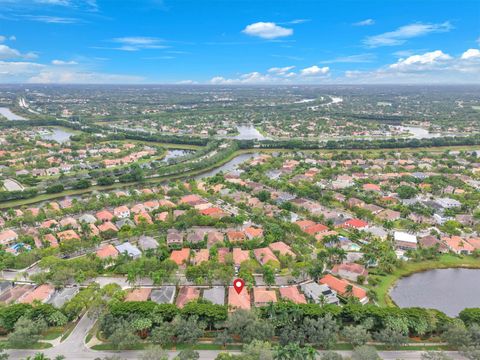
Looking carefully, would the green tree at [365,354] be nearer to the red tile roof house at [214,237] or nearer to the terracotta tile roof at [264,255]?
the terracotta tile roof at [264,255]

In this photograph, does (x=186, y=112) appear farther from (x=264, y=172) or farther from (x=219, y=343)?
(x=219, y=343)

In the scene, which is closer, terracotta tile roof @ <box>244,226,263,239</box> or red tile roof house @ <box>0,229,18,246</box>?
red tile roof house @ <box>0,229,18,246</box>

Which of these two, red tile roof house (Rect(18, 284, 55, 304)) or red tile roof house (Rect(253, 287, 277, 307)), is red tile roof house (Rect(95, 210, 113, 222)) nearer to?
red tile roof house (Rect(18, 284, 55, 304))

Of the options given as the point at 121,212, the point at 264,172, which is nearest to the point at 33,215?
the point at 121,212

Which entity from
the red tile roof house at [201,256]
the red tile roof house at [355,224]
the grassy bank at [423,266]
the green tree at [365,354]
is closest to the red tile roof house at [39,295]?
the red tile roof house at [201,256]

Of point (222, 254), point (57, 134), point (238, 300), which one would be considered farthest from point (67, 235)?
point (57, 134)

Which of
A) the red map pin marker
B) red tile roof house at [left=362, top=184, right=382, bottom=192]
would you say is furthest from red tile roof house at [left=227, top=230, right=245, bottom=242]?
red tile roof house at [left=362, top=184, right=382, bottom=192]
